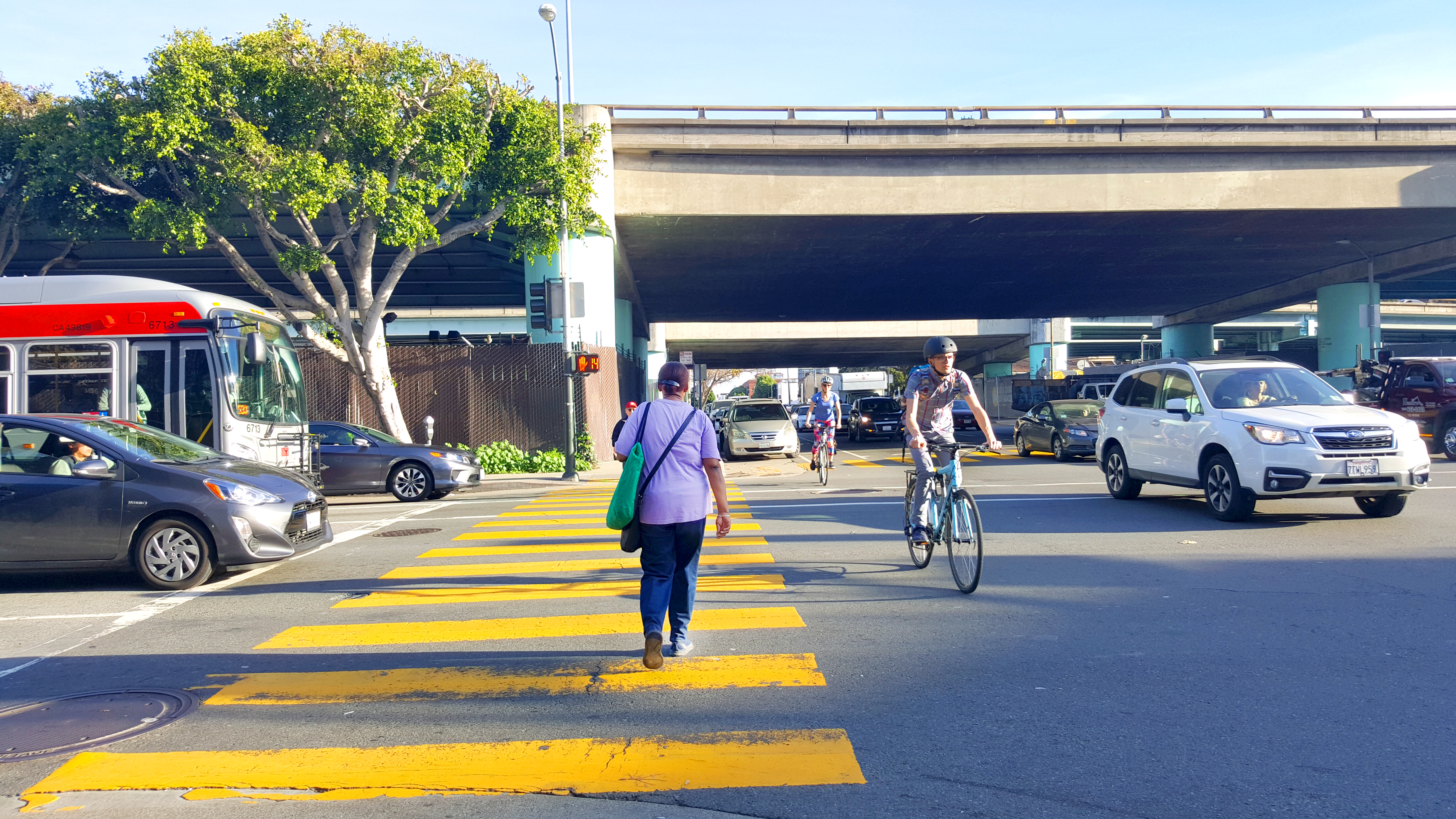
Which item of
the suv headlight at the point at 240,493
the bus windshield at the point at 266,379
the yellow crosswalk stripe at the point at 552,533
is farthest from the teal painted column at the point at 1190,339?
the suv headlight at the point at 240,493

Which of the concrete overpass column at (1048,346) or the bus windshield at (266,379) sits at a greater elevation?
the concrete overpass column at (1048,346)

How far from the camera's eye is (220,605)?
7457mm

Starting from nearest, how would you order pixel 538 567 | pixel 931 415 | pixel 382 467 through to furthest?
1. pixel 931 415
2. pixel 538 567
3. pixel 382 467

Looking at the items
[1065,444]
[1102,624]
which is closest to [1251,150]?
[1065,444]

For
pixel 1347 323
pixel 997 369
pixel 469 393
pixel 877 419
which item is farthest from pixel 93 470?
pixel 997 369

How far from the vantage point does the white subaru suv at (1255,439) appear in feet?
31.0

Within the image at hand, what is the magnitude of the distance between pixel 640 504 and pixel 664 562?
344 millimetres

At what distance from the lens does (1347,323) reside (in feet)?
121

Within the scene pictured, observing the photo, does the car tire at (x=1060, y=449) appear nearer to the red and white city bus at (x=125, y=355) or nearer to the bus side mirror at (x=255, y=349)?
the bus side mirror at (x=255, y=349)

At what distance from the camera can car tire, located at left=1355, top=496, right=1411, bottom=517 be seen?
10266 mm

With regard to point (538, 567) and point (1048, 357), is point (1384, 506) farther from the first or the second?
point (1048, 357)

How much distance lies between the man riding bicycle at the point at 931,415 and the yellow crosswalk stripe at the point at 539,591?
50.1 inches

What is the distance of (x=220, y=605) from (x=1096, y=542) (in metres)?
7.64

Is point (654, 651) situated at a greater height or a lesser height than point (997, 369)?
lesser
